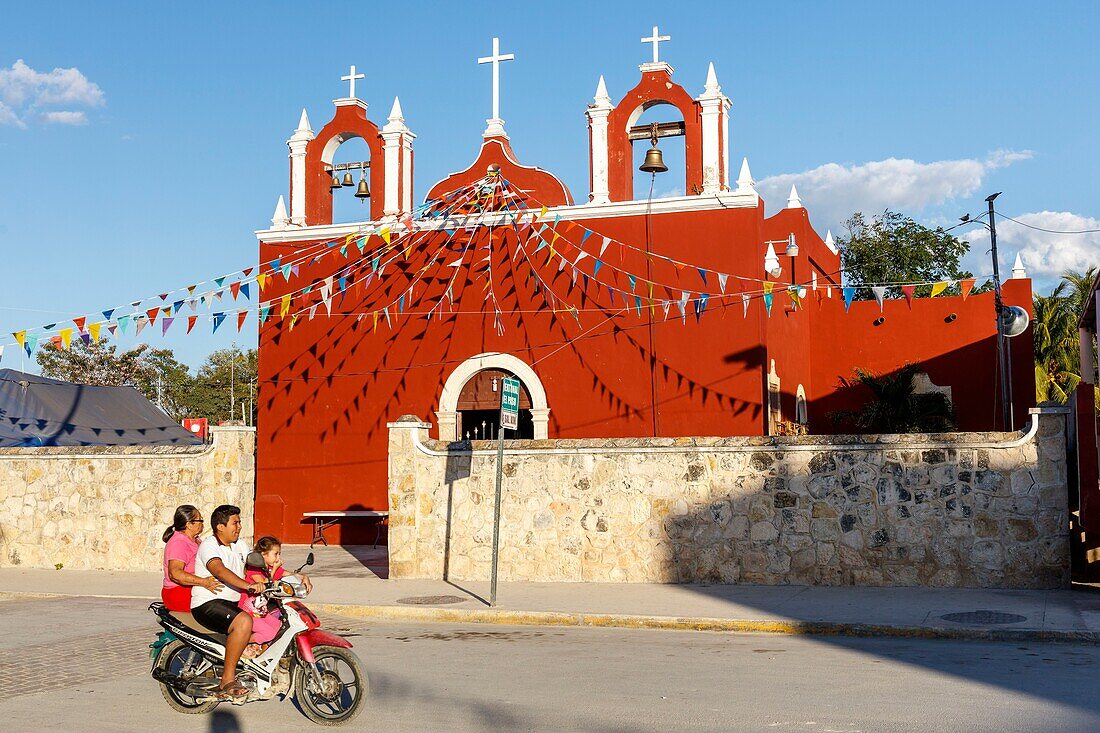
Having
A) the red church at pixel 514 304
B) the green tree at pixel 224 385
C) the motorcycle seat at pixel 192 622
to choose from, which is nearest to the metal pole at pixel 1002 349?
the red church at pixel 514 304

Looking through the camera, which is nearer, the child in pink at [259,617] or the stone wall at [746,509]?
the child in pink at [259,617]

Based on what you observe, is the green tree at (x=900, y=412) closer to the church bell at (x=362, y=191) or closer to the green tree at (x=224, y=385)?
the church bell at (x=362, y=191)

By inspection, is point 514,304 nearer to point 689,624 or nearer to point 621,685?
point 689,624

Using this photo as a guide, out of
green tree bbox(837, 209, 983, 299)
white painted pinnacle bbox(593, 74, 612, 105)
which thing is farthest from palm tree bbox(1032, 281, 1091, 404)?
white painted pinnacle bbox(593, 74, 612, 105)

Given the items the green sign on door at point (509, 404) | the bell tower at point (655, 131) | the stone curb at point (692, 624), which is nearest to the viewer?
the stone curb at point (692, 624)

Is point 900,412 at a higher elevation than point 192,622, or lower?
higher

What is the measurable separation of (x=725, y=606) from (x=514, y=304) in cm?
904

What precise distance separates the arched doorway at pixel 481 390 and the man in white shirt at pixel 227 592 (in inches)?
485

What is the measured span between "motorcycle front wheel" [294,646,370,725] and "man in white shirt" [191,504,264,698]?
0.40 metres

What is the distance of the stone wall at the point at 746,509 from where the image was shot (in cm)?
1277

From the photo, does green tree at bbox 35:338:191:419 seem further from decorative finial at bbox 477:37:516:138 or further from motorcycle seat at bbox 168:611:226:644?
motorcycle seat at bbox 168:611:226:644

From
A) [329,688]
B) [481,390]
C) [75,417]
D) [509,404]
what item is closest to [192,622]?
[329,688]

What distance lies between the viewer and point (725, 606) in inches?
472

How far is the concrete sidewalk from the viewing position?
10516 millimetres
